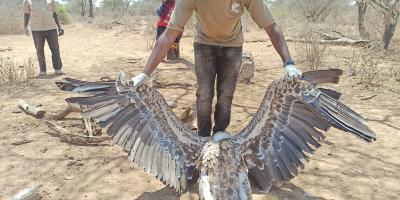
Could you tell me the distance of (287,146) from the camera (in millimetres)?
3498

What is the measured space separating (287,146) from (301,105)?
373 millimetres

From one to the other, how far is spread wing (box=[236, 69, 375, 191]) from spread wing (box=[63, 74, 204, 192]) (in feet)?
1.53

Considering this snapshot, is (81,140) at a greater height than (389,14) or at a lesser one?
lesser

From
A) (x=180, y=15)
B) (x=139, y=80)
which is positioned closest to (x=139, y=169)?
(x=139, y=80)

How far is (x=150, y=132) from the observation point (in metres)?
3.38

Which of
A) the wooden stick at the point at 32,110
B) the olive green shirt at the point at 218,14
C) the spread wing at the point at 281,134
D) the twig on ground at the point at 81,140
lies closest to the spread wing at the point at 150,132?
the spread wing at the point at 281,134

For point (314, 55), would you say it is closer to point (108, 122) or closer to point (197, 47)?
point (197, 47)

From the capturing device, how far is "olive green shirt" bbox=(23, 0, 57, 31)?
25.5 feet

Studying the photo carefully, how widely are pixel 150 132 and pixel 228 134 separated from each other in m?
0.63

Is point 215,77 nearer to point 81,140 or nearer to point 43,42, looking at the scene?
point 81,140

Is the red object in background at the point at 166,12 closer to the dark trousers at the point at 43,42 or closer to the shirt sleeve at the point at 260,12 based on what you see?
the dark trousers at the point at 43,42

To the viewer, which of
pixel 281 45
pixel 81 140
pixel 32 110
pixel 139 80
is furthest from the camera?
pixel 32 110

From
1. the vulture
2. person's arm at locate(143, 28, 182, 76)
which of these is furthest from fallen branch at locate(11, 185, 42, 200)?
person's arm at locate(143, 28, 182, 76)

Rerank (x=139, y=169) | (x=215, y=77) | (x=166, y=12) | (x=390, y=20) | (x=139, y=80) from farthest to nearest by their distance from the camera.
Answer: (x=390, y=20)
(x=166, y=12)
(x=215, y=77)
(x=139, y=169)
(x=139, y=80)
